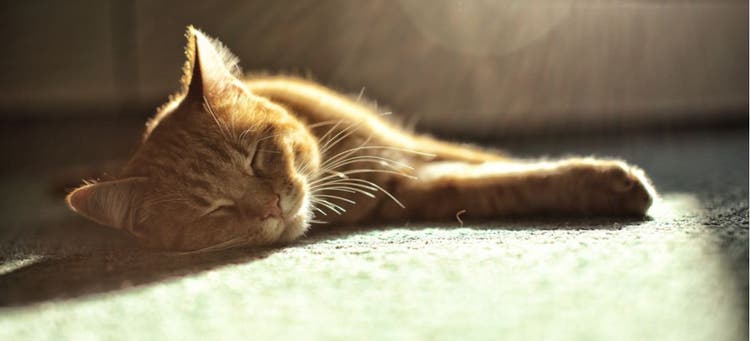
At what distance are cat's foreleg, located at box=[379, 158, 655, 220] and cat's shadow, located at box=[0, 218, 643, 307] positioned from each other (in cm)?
5

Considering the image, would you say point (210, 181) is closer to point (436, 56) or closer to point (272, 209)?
point (272, 209)

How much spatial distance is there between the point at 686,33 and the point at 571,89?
1.57 ft

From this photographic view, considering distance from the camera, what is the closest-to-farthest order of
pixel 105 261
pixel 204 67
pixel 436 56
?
pixel 105 261 < pixel 204 67 < pixel 436 56

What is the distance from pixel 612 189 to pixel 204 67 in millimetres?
722

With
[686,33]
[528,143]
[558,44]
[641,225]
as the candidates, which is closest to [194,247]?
[641,225]

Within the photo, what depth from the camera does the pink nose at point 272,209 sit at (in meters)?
1.05

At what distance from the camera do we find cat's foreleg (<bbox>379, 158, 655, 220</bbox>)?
1062 mm


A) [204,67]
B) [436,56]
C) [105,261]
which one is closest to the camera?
[105,261]

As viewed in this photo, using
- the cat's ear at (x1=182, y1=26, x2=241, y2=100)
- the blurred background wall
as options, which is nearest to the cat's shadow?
the cat's ear at (x1=182, y1=26, x2=241, y2=100)

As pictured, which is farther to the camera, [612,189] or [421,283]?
[612,189]

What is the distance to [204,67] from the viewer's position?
1.11 metres

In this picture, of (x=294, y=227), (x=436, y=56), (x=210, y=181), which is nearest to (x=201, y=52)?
(x=210, y=181)

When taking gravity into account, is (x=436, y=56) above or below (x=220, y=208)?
above

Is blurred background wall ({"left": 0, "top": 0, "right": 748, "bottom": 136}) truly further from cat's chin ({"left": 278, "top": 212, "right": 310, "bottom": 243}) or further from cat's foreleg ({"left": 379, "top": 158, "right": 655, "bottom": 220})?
cat's chin ({"left": 278, "top": 212, "right": 310, "bottom": 243})
